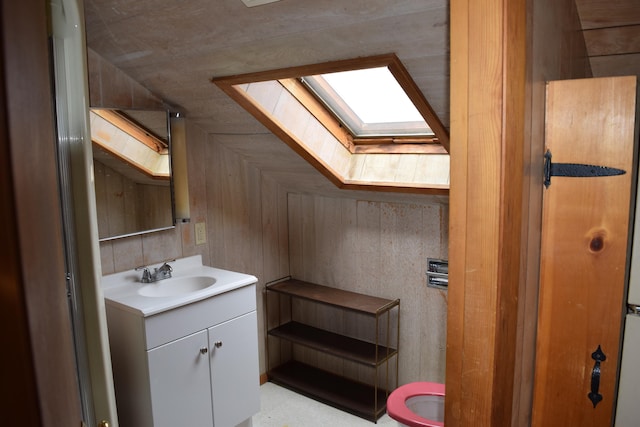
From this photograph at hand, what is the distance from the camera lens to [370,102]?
250 cm

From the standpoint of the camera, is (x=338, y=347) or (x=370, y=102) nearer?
(x=370, y=102)

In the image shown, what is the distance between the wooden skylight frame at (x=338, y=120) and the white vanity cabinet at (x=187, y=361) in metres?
0.98

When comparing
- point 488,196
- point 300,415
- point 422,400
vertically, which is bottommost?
point 300,415

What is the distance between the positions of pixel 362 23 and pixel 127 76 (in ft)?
4.37

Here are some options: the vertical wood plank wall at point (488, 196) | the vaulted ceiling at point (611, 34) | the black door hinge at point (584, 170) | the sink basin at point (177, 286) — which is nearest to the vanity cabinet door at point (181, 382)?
the sink basin at point (177, 286)

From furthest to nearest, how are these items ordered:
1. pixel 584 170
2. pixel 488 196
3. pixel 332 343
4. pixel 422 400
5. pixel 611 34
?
1. pixel 332 343
2. pixel 422 400
3. pixel 611 34
4. pixel 584 170
5. pixel 488 196

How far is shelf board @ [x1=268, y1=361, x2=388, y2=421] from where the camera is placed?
9.19 ft

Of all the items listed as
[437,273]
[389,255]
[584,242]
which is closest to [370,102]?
[389,255]

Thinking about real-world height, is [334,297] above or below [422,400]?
above

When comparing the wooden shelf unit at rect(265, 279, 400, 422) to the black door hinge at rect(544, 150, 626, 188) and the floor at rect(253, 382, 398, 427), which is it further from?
the black door hinge at rect(544, 150, 626, 188)

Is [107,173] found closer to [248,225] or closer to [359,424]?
[248,225]

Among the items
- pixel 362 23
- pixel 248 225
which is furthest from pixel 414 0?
pixel 248 225

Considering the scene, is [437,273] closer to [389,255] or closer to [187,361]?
[389,255]

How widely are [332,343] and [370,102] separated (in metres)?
1.55
